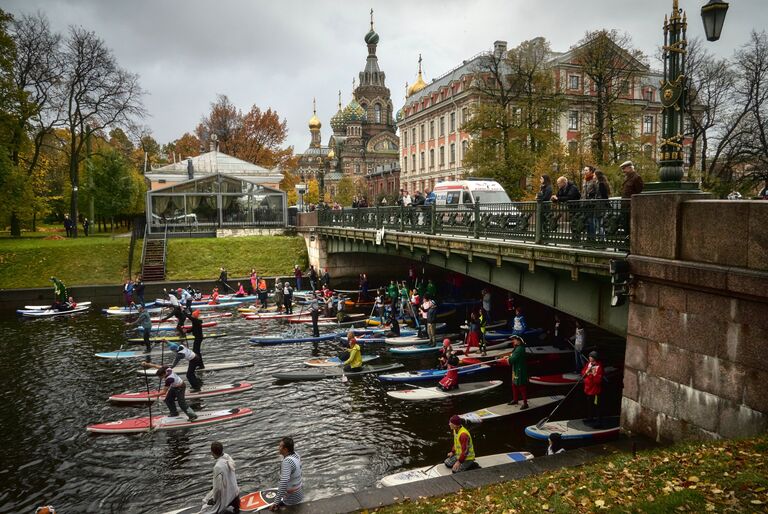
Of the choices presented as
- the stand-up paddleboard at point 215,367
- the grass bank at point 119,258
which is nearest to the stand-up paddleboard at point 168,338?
the stand-up paddleboard at point 215,367

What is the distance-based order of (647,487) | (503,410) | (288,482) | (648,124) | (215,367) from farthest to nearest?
(648,124), (215,367), (503,410), (288,482), (647,487)

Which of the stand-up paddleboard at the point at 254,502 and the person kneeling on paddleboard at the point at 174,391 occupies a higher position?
the person kneeling on paddleboard at the point at 174,391

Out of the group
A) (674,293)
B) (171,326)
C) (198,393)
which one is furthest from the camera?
(171,326)

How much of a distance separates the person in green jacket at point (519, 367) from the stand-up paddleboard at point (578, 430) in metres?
1.55

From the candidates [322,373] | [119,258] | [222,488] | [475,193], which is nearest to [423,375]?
[322,373]

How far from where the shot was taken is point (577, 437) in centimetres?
1198

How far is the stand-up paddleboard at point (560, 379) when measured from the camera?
54.3 ft

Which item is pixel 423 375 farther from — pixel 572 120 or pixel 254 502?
pixel 572 120

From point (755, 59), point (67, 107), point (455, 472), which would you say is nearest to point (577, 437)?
point (455, 472)

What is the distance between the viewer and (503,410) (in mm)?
14383

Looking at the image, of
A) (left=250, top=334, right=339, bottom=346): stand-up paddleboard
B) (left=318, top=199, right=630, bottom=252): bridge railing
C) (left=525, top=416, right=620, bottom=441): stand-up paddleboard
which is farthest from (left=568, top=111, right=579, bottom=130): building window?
(left=525, top=416, right=620, bottom=441): stand-up paddleboard

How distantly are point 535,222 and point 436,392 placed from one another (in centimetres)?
631

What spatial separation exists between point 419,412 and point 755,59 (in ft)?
114

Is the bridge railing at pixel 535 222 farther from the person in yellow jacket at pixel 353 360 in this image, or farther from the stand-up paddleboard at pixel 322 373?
the stand-up paddleboard at pixel 322 373
